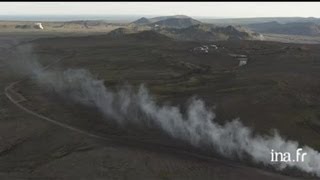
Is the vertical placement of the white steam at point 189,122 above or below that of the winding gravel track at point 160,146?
above

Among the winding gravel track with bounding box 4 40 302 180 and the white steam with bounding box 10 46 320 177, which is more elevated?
the white steam with bounding box 10 46 320 177

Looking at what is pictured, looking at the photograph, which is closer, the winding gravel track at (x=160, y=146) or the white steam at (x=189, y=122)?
the winding gravel track at (x=160, y=146)

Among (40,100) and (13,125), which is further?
(40,100)

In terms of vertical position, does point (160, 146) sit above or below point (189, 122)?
below

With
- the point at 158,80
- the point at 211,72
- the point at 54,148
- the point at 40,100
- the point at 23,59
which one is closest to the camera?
the point at 54,148

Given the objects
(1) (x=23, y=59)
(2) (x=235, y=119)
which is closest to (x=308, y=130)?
(2) (x=235, y=119)

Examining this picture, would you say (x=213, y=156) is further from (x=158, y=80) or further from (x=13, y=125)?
(x=158, y=80)

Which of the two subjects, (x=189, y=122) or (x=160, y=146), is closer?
(x=160, y=146)

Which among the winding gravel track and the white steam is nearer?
the winding gravel track
